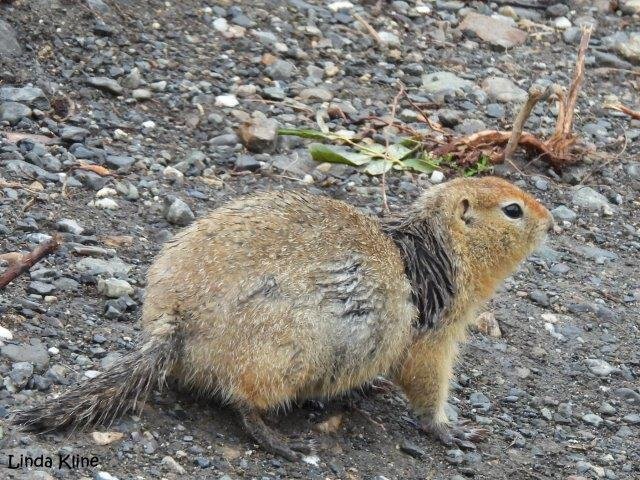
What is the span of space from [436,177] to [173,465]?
417 centimetres

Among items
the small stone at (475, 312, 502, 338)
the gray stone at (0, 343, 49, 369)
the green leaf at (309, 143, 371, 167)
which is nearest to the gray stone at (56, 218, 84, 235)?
the gray stone at (0, 343, 49, 369)

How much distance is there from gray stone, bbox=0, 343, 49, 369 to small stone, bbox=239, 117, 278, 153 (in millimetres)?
3195

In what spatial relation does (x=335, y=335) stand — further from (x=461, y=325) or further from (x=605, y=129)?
(x=605, y=129)

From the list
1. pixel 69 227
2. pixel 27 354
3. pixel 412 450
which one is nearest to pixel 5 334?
pixel 27 354

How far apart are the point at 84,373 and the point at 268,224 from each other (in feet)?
3.68

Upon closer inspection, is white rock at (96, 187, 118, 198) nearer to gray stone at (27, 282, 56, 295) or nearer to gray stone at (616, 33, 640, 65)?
gray stone at (27, 282, 56, 295)

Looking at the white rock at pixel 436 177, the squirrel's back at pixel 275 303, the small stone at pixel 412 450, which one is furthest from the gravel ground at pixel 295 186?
the squirrel's back at pixel 275 303

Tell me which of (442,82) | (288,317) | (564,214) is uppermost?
(288,317)

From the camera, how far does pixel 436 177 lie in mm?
8578

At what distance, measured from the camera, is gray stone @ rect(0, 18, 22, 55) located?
8438 mm

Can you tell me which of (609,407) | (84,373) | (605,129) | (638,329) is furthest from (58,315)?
(605,129)

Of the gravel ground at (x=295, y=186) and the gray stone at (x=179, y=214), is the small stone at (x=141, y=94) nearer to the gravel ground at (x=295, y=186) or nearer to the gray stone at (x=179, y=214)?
the gravel ground at (x=295, y=186)

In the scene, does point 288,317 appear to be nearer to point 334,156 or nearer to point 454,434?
point 454,434

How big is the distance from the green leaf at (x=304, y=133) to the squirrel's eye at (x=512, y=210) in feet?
8.41
